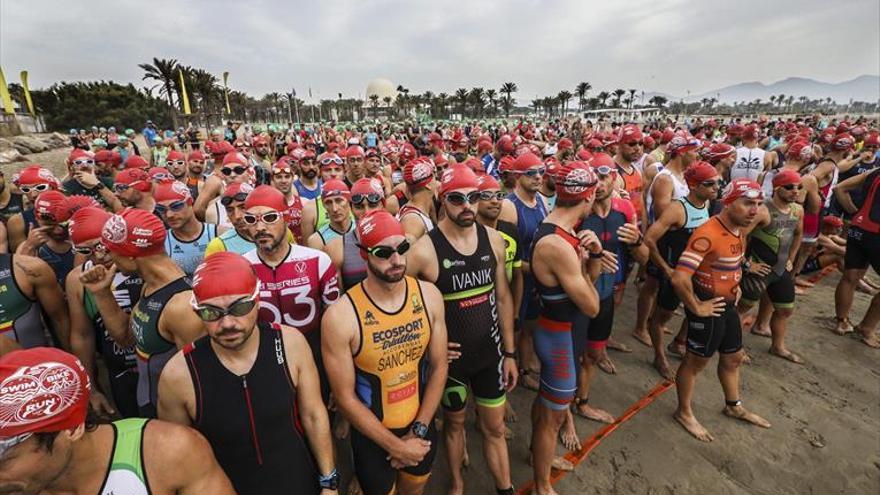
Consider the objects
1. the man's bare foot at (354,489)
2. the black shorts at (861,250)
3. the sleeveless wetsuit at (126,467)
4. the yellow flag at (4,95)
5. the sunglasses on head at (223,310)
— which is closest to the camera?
the sleeveless wetsuit at (126,467)

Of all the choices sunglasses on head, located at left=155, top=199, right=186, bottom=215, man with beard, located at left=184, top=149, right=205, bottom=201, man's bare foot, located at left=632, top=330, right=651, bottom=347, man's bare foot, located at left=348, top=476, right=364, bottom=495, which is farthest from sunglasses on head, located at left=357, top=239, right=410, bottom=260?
man with beard, located at left=184, top=149, right=205, bottom=201

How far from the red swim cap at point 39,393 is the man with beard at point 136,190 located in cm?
434

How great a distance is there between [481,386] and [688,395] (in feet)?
8.16

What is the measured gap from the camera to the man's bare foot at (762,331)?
18.9 ft

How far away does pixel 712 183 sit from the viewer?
4.38 m

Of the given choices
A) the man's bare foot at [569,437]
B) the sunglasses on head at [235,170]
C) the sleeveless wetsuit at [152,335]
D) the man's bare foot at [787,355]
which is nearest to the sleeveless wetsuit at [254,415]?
the sleeveless wetsuit at [152,335]

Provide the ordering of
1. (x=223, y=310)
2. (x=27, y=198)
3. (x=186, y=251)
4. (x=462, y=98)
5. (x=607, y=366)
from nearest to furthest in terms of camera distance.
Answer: (x=223, y=310)
(x=186, y=251)
(x=607, y=366)
(x=27, y=198)
(x=462, y=98)

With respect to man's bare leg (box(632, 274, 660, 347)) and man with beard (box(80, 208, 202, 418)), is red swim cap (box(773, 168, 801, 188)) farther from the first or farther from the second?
man with beard (box(80, 208, 202, 418))

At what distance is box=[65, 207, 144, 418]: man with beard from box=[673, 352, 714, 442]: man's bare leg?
200 inches

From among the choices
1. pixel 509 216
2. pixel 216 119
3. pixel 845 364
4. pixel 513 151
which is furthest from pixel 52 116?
pixel 845 364

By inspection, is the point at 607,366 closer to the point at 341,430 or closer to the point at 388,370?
the point at 341,430

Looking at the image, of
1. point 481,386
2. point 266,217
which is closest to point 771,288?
point 481,386

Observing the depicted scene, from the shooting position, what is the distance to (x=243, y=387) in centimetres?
200

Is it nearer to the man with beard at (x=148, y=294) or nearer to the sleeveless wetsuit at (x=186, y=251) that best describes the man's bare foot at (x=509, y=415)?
the man with beard at (x=148, y=294)
